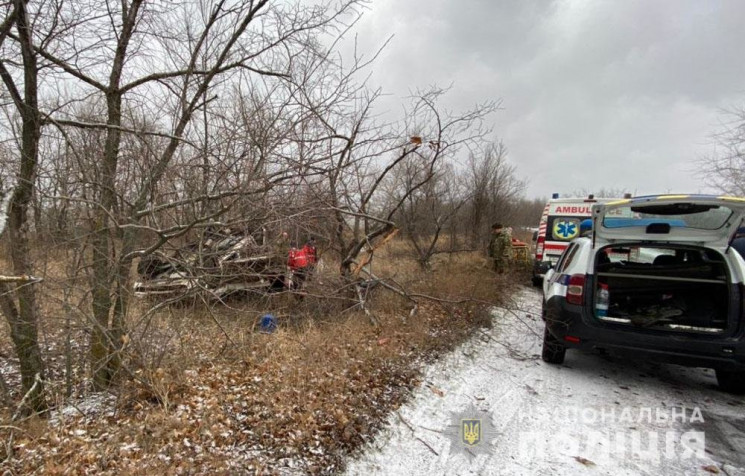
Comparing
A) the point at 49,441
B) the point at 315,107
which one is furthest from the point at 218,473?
the point at 315,107

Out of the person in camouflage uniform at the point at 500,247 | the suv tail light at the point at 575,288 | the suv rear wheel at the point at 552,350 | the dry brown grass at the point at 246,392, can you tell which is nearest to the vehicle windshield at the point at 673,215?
the suv tail light at the point at 575,288

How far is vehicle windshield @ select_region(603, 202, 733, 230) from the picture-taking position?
343 cm

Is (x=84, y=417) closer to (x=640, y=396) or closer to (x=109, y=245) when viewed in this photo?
(x=109, y=245)

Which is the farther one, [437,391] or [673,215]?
[673,215]

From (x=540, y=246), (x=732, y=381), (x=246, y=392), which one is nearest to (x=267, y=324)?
(x=246, y=392)

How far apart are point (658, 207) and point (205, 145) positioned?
464 cm

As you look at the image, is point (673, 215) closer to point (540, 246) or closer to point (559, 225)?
point (559, 225)

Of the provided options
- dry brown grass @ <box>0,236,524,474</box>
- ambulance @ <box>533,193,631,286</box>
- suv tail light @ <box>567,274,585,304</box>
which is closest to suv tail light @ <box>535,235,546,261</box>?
ambulance @ <box>533,193,631,286</box>

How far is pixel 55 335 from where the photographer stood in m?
3.25

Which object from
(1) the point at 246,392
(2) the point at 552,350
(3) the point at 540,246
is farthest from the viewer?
(3) the point at 540,246

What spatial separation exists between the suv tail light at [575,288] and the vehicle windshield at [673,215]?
2.30ft

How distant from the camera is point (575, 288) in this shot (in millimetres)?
3760

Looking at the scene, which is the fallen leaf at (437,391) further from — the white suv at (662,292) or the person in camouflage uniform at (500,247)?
the person in camouflage uniform at (500,247)

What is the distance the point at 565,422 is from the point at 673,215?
8.27 feet
